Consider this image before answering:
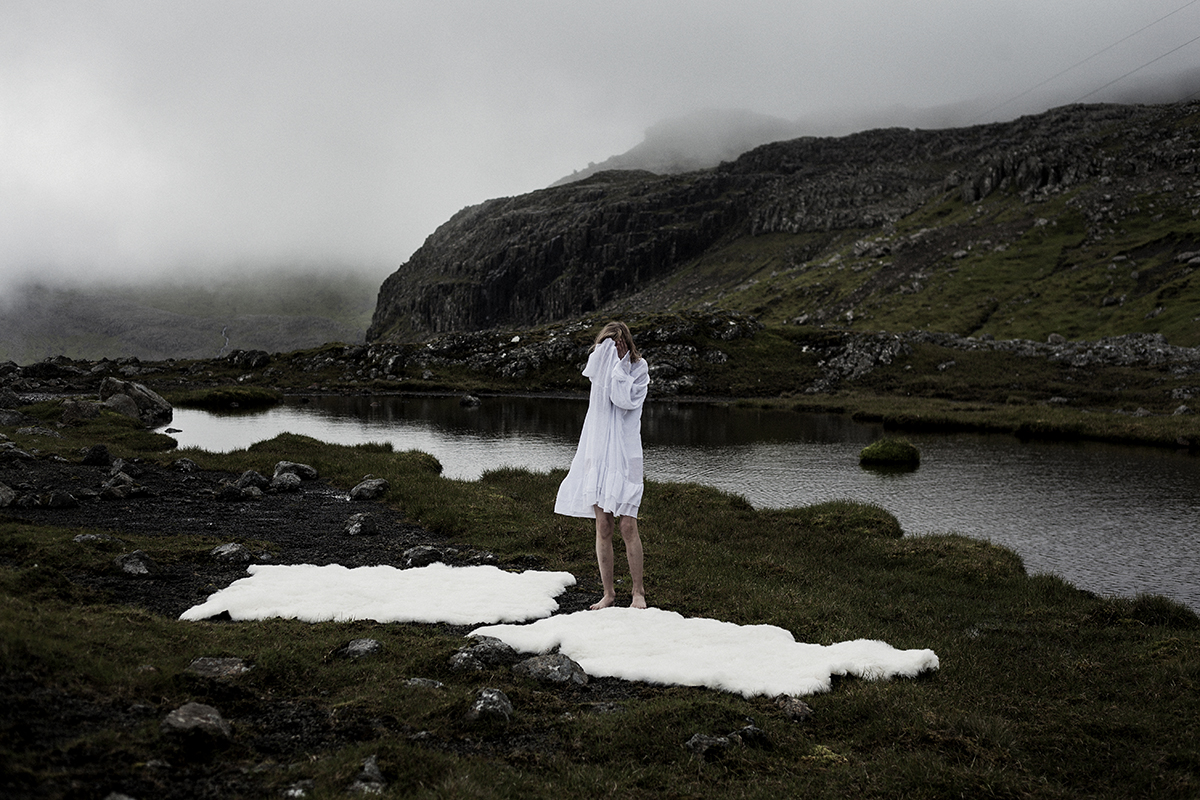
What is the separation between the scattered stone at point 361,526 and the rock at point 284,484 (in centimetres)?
783

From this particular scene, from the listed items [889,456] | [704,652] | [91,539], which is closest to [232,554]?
[91,539]

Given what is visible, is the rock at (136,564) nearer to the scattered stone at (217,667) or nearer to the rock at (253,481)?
the scattered stone at (217,667)

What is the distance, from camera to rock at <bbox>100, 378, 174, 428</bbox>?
61.5 meters

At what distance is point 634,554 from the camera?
1320 centimetres

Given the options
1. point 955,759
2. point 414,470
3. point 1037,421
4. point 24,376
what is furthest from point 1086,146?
point 24,376

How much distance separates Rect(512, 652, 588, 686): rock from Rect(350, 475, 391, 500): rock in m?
18.3

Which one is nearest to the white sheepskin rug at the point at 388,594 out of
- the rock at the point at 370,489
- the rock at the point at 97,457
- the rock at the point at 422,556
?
the rock at the point at 422,556

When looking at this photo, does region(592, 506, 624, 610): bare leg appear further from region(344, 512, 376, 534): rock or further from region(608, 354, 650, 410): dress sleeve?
region(344, 512, 376, 534): rock

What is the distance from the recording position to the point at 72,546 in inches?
572

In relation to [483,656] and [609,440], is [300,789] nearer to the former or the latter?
[483,656]

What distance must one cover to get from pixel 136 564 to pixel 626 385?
35.2 feet

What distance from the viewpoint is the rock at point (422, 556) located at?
663 inches

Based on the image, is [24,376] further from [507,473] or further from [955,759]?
[955,759]

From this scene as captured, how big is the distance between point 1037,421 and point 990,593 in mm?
53732
